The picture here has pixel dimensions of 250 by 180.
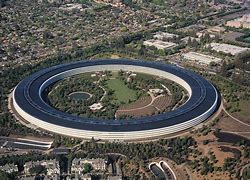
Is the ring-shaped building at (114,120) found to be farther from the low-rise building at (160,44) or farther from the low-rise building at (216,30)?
the low-rise building at (216,30)

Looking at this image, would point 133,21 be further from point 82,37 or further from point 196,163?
point 196,163

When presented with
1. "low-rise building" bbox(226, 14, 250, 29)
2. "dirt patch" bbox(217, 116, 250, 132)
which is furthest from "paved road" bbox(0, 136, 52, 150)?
"low-rise building" bbox(226, 14, 250, 29)

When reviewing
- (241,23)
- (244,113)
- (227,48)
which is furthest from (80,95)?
(241,23)

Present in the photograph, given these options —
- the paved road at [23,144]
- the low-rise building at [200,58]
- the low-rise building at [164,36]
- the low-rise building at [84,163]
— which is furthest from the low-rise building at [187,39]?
the low-rise building at [84,163]

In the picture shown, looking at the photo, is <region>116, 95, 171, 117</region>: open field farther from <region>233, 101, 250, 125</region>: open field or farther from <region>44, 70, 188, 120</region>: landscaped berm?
<region>233, 101, 250, 125</region>: open field

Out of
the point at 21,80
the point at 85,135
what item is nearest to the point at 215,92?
the point at 85,135

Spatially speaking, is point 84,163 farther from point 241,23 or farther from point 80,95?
point 241,23
